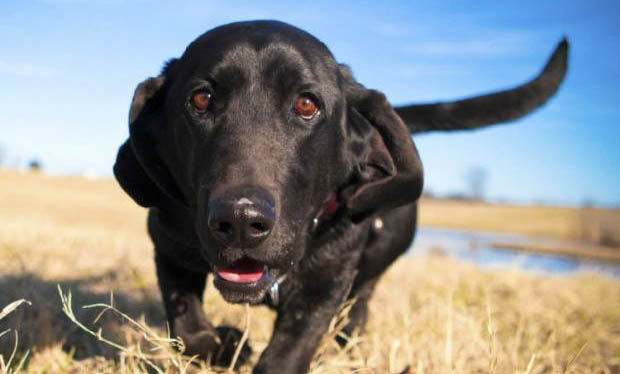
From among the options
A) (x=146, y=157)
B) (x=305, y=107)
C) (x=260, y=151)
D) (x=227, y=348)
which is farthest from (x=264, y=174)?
(x=227, y=348)

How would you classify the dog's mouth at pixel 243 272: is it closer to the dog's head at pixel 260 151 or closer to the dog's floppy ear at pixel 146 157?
the dog's head at pixel 260 151

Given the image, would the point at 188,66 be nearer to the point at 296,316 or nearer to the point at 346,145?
the point at 346,145

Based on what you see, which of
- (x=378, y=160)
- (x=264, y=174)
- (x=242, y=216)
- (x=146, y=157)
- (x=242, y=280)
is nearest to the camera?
(x=242, y=216)

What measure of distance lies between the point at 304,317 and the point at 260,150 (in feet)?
3.09

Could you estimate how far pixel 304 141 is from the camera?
99.0 inches

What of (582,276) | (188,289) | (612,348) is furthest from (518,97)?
(582,276)

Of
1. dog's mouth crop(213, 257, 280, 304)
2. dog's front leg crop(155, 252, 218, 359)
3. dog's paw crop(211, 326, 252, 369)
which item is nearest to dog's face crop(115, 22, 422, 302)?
dog's mouth crop(213, 257, 280, 304)

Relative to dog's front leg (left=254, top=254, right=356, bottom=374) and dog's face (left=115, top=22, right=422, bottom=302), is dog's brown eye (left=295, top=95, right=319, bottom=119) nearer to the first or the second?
dog's face (left=115, top=22, right=422, bottom=302)

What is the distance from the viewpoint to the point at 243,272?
2.31m

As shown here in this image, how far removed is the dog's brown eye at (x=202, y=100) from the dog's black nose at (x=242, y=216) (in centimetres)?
64

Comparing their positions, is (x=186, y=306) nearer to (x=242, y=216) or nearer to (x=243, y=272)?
(x=243, y=272)

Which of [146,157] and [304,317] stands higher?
[146,157]

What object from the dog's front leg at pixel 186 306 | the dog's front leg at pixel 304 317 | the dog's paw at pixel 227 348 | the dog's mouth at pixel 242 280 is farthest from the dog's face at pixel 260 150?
the dog's paw at pixel 227 348

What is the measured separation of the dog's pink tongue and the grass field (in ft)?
1.25
